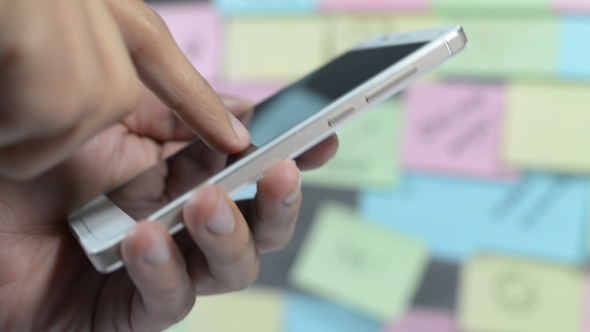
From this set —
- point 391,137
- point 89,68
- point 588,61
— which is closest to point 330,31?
point 391,137

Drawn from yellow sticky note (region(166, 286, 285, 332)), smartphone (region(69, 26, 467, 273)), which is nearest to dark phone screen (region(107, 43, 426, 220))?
smartphone (region(69, 26, 467, 273))

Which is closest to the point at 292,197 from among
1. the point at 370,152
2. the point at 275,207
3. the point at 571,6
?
the point at 275,207

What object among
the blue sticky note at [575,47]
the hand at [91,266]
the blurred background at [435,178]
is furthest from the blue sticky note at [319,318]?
the blue sticky note at [575,47]

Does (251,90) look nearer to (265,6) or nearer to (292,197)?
(265,6)

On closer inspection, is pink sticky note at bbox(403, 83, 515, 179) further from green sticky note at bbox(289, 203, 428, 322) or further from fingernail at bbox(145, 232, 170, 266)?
fingernail at bbox(145, 232, 170, 266)

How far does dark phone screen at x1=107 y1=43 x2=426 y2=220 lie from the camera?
0.26 metres

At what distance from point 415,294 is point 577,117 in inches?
A: 9.0

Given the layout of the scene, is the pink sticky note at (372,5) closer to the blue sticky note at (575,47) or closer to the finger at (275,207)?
the blue sticky note at (575,47)

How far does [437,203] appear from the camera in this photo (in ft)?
1.48

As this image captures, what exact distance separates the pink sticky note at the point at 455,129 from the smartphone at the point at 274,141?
0.54ft

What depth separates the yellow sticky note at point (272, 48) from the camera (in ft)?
1.58

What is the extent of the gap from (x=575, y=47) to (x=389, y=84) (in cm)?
27

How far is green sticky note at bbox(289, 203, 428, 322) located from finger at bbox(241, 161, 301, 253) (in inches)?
7.2

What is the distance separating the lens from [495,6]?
42cm
